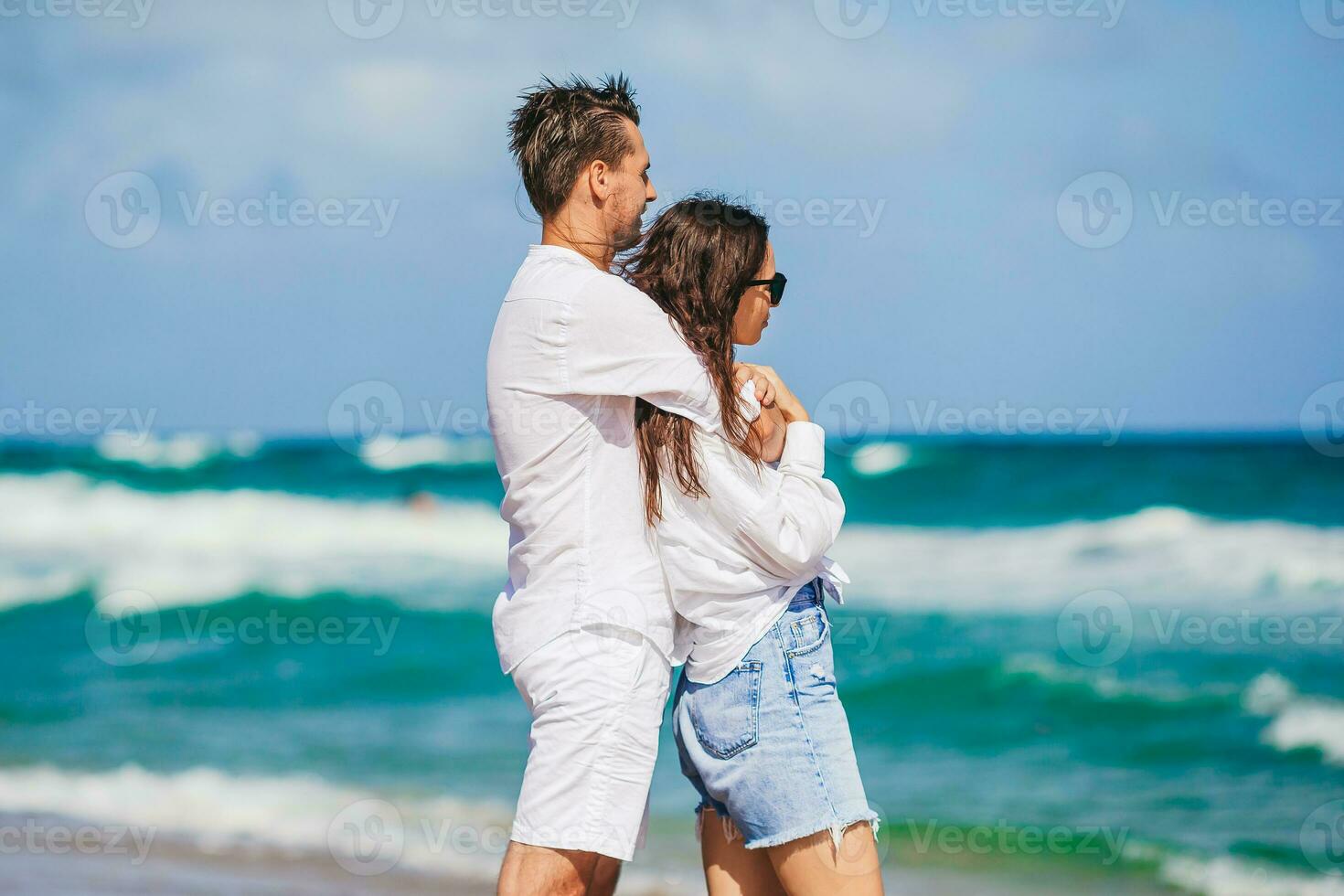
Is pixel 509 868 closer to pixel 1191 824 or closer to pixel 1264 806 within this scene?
pixel 1191 824

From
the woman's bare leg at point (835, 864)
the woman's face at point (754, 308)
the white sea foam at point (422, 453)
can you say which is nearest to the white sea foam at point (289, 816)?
the woman's bare leg at point (835, 864)

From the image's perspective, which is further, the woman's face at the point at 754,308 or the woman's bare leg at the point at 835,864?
the woman's face at the point at 754,308

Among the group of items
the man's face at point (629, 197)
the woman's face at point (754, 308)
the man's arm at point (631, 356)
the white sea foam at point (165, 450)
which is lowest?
the man's arm at point (631, 356)

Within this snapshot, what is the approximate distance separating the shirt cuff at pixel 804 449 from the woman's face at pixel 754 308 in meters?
0.21

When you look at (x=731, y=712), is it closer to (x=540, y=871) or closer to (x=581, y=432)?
(x=540, y=871)

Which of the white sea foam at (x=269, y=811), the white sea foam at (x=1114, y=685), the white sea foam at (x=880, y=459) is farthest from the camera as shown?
the white sea foam at (x=880, y=459)

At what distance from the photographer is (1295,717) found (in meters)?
7.43

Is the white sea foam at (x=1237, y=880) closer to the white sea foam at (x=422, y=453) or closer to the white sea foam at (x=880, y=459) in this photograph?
the white sea foam at (x=880, y=459)

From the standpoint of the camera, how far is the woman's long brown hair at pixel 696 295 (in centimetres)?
246

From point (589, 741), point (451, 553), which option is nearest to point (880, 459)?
point (451, 553)

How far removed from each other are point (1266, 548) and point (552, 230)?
10.3 metres

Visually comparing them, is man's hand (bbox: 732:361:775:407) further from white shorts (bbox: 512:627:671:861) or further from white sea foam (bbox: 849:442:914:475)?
white sea foam (bbox: 849:442:914:475)

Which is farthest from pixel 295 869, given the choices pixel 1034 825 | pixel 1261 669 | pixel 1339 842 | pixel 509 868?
pixel 1261 669

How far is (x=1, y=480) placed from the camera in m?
13.2
